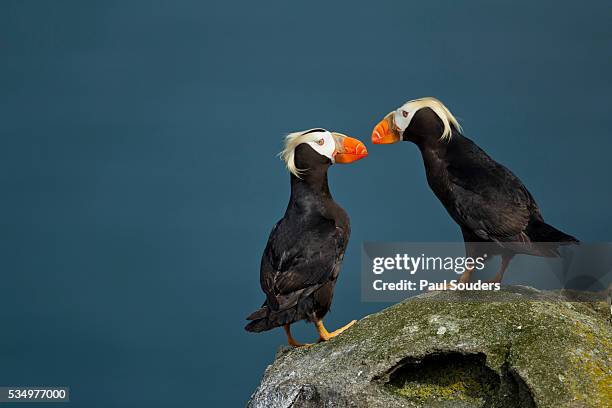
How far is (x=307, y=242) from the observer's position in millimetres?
7086

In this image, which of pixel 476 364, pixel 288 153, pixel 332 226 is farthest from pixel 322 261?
pixel 476 364

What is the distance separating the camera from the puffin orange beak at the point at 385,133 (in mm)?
7609

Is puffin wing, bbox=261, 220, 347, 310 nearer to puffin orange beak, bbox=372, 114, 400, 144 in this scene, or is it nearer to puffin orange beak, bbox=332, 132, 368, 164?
puffin orange beak, bbox=332, 132, 368, 164

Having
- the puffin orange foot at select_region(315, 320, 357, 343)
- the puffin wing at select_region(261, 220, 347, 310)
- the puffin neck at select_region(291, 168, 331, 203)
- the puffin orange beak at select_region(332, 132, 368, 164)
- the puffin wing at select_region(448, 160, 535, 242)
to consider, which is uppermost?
the puffin orange beak at select_region(332, 132, 368, 164)

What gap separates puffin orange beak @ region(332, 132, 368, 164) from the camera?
727cm

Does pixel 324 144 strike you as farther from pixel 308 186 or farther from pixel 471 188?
pixel 471 188

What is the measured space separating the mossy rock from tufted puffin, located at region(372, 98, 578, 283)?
486 millimetres

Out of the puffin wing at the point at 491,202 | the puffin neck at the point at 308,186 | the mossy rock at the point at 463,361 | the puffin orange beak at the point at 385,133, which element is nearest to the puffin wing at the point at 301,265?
the puffin neck at the point at 308,186

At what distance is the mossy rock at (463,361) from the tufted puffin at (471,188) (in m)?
0.49

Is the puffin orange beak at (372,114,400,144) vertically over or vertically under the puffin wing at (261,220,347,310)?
over

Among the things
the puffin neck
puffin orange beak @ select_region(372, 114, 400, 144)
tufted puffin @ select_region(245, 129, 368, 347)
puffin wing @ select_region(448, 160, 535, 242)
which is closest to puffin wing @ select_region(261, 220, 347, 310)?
tufted puffin @ select_region(245, 129, 368, 347)

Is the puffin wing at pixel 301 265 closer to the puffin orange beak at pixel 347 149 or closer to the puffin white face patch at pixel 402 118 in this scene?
the puffin orange beak at pixel 347 149

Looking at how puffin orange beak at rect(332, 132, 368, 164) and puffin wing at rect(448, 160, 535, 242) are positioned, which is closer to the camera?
puffin orange beak at rect(332, 132, 368, 164)

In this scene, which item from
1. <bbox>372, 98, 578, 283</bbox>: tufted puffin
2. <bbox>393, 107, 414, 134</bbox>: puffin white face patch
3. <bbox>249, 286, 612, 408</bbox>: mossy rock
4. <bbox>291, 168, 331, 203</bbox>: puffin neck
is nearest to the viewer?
<bbox>249, 286, 612, 408</bbox>: mossy rock
